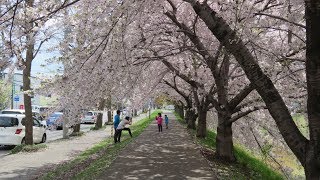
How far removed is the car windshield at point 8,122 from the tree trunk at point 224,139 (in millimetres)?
9524

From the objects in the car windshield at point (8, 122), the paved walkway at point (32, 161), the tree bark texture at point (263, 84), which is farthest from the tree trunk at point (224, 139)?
the car windshield at point (8, 122)

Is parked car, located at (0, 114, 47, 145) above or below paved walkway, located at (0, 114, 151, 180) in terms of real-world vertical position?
above

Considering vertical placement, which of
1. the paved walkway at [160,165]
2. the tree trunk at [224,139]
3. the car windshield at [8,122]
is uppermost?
the car windshield at [8,122]

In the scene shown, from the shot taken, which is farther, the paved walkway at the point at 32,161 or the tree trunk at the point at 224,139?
the tree trunk at the point at 224,139

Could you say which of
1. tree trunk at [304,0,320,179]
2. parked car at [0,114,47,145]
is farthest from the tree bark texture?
parked car at [0,114,47,145]

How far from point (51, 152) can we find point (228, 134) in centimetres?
735

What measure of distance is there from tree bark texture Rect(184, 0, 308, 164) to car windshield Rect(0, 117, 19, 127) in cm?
1406

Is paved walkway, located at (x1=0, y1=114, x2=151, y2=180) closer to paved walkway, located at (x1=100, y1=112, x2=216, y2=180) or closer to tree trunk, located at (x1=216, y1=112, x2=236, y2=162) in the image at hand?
paved walkway, located at (x1=100, y1=112, x2=216, y2=180)

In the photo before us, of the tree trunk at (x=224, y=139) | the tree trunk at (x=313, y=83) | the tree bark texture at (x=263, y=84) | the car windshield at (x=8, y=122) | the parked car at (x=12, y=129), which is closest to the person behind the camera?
the tree trunk at (x=313, y=83)

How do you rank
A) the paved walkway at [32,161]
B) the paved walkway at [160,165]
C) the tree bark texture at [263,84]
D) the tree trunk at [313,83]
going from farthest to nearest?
the paved walkway at [32,161] → the paved walkway at [160,165] → the tree bark texture at [263,84] → the tree trunk at [313,83]

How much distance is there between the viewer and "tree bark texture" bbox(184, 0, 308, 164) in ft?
18.1

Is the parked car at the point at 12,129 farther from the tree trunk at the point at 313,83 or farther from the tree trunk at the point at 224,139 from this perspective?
the tree trunk at the point at 313,83

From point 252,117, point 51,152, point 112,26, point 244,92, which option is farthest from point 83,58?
point 252,117

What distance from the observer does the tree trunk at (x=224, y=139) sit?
13203mm
